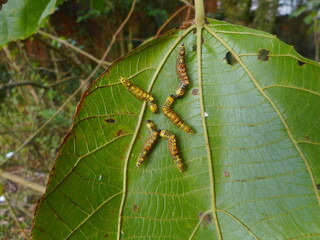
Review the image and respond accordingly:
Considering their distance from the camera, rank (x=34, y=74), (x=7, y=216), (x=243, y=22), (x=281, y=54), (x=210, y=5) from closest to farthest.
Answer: (x=281, y=54) → (x=7, y=216) → (x=34, y=74) → (x=243, y=22) → (x=210, y=5)

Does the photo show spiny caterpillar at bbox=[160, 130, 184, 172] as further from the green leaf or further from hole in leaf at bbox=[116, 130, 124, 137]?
the green leaf

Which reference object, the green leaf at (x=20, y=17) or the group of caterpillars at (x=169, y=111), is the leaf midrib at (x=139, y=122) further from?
the green leaf at (x=20, y=17)

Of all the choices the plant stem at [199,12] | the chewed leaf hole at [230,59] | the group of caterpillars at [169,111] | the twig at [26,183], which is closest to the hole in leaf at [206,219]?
the group of caterpillars at [169,111]

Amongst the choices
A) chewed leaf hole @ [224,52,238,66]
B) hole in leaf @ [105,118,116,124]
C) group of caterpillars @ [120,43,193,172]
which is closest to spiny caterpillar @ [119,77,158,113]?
group of caterpillars @ [120,43,193,172]

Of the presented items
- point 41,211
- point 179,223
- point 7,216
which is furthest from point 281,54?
point 7,216

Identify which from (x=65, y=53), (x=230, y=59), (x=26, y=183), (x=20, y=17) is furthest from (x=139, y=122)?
(x=65, y=53)

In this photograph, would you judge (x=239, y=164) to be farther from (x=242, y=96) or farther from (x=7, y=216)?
(x=7, y=216)

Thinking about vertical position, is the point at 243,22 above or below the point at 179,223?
above
